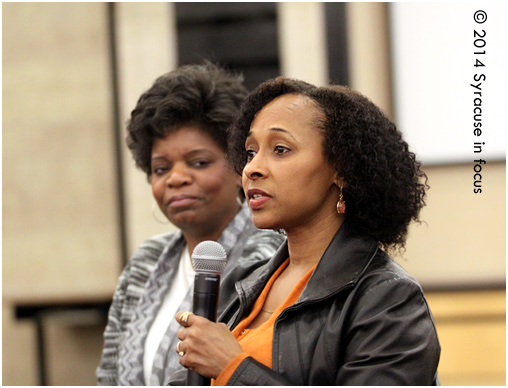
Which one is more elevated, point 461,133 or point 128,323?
point 461,133

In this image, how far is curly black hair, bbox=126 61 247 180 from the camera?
129 inches

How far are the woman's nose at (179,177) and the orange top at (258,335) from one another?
857 mm

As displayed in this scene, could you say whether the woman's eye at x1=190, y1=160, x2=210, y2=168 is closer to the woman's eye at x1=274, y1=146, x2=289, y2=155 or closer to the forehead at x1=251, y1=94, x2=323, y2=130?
Result: the forehead at x1=251, y1=94, x2=323, y2=130

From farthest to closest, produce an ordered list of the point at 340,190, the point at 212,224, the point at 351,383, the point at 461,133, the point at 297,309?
the point at 461,133, the point at 212,224, the point at 340,190, the point at 297,309, the point at 351,383

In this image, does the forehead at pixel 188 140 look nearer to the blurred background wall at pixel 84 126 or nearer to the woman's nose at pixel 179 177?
the woman's nose at pixel 179 177

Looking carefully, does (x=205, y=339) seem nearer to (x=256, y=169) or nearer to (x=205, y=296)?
(x=205, y=296)

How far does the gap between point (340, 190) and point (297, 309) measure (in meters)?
0.42

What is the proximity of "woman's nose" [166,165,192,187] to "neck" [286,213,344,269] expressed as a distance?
866 mm

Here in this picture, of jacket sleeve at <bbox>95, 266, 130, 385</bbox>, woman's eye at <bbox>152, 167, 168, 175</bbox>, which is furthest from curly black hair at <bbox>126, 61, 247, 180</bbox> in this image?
jacket sleeve at <bbox>95, 266, 130, 385</bbox>

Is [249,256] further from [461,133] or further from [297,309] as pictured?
[461,133]

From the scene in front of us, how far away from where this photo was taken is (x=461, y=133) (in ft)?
17.8

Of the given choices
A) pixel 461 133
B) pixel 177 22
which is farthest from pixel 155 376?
pixel 177 22

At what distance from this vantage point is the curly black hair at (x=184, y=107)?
10.7 feet

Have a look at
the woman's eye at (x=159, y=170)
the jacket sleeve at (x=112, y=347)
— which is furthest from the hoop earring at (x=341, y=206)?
the jacket sleeve at (x=112, y=347)
